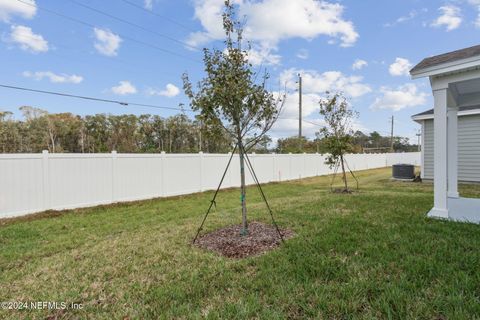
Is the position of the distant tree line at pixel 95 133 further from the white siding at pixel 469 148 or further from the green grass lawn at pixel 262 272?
the green grass lawn at pixel 262 272

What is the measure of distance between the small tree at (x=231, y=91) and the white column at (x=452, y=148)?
4.98 m

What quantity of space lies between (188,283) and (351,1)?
930cm

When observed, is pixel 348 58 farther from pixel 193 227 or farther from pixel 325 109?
pixel 193 227

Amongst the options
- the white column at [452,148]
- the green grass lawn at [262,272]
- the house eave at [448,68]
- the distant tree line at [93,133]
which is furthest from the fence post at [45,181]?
the distant tree line at [93,133]

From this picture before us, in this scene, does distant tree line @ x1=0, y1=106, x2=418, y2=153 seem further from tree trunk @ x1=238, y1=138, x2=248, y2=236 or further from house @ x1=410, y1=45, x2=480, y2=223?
tree trunk @ x1=238, y1=138, x2=248, y2=236

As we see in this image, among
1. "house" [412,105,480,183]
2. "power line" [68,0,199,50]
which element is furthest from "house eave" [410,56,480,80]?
"power line" [68,0,199,50]

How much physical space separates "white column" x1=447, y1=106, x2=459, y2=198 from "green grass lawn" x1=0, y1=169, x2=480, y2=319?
106 inches

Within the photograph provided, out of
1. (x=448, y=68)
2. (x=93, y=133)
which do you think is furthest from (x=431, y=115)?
(x=93, y=133)

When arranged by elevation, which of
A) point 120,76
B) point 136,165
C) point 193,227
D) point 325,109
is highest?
point 120,76

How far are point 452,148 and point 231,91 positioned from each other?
19.7ft

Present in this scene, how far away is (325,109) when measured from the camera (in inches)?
414

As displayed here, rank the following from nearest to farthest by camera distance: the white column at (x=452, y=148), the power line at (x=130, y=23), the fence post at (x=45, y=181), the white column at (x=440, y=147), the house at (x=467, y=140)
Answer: the white column at (x=440, y=147) → the white column at (x=452, y=148) → the fence post at (x=45, y=181) → the power line at (x=130, y=23) → the house at (x=467, y=140)

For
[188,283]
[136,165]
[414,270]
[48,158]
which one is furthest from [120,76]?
[414,270]

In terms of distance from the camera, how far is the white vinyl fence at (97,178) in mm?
6516
